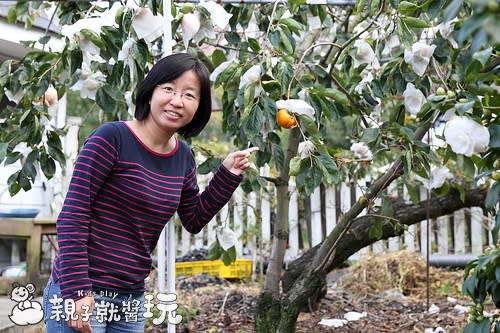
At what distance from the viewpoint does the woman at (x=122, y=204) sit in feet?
5.39

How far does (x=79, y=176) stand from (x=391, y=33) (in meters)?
1.28

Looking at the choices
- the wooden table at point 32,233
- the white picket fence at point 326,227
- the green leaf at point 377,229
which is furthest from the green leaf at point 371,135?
the wooden table at point 32,233

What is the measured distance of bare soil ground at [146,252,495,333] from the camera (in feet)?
10.6

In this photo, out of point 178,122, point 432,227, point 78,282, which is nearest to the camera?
point 78,282

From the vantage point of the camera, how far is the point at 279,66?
2.12 metres

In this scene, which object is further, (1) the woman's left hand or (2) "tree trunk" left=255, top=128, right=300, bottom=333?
(2) "tree trunk" left=255, top=128, right=300, bottom=333

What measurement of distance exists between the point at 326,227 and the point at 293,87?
2.78 metres

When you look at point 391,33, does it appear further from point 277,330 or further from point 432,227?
point 432,227

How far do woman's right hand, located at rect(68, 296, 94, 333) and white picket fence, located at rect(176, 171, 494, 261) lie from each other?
306cm

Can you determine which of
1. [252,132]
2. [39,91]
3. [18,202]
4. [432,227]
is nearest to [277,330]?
[252,132]

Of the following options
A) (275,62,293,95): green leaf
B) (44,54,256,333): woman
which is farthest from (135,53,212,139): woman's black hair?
(275,62,293,95): green leaf

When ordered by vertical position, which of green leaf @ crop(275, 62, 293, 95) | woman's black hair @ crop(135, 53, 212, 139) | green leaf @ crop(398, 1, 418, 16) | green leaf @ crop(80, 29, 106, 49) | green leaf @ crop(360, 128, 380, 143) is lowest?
green leaf @ crop(360, 128, 380, 143)

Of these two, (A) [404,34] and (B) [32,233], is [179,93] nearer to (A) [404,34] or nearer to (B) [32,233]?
(A) [404,34]

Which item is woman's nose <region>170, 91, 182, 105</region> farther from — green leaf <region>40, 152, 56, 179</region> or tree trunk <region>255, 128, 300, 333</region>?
tree trunk <region>255, 128, 300, 333</region>
